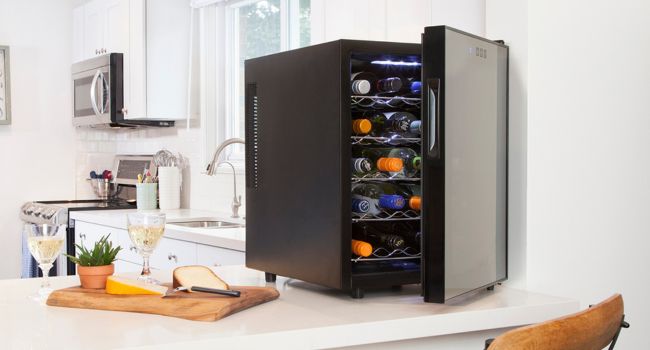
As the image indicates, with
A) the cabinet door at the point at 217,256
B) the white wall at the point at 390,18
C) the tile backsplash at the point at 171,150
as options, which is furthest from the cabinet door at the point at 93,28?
the white wall at the point at 390,18

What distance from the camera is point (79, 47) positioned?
5.75 m

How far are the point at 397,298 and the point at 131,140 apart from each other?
4326 millimetres

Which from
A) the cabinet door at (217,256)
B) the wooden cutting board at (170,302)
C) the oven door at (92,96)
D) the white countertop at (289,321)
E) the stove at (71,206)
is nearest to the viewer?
the white countertop at (289,321)

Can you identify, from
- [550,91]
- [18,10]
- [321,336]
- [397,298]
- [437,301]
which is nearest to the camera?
[321,336]

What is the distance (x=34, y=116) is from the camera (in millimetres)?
5723

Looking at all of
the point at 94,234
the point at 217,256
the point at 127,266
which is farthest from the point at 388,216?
the point at 94,234

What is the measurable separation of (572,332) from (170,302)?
0.82 meters

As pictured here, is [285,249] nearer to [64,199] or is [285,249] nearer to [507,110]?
[507,110]

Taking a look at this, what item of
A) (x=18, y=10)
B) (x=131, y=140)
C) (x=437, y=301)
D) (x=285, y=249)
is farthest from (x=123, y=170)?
(x=437, y=301)

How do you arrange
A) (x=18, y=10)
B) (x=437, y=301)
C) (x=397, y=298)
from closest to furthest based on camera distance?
1. (x=437, y=301)
2. (x=397, y=298)
3. (x=18, y=10)

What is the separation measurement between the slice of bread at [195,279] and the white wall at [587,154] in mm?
804

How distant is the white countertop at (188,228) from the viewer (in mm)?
3316

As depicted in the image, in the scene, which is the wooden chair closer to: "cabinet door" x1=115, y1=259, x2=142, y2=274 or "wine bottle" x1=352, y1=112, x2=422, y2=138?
"wine bottle" x1=352, y1=112, x2=422, y2=138

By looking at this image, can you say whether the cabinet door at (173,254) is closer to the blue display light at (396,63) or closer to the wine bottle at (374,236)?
the wine bottle at (374,236)
